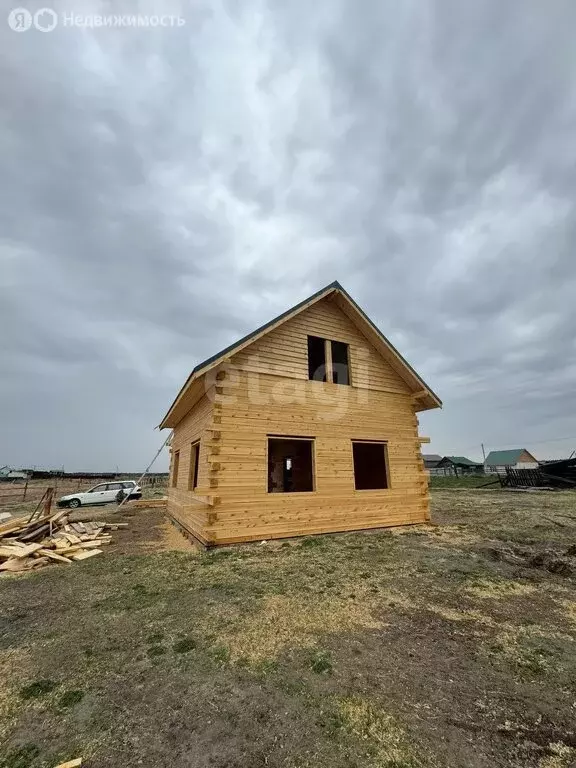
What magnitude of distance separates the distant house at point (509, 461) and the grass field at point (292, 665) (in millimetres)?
74272

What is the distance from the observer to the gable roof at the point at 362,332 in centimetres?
1013

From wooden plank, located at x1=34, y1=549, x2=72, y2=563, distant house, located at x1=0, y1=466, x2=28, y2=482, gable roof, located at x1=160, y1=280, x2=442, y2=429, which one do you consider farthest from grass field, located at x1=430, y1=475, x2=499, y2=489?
distant house, located at x1=0, y1=466, x2=28, y2=482

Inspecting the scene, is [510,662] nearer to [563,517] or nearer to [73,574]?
[73,574]

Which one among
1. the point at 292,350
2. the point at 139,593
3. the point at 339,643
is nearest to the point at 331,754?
the point at 339,643

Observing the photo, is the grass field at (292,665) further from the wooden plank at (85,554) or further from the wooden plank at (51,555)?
the wooden plank at (85,554)

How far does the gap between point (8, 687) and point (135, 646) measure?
1.25m

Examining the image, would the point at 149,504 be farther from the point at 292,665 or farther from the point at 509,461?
the point at 509,461

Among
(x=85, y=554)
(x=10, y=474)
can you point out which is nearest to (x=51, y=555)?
(x=85, y=554)

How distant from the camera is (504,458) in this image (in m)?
74.4

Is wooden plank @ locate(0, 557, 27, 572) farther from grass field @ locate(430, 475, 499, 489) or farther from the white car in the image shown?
grass field @ locate(430, 475, 499, 489)

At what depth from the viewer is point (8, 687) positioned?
355 centimetres

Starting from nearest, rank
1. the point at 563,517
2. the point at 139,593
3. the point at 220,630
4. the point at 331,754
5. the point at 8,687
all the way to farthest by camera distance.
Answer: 1. the point at 331,754
2. the point at 8,687
3. the point at 220,630
4. the point at 139,593
5. the point at 563,517

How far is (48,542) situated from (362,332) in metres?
11.7

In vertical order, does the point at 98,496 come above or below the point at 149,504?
above
